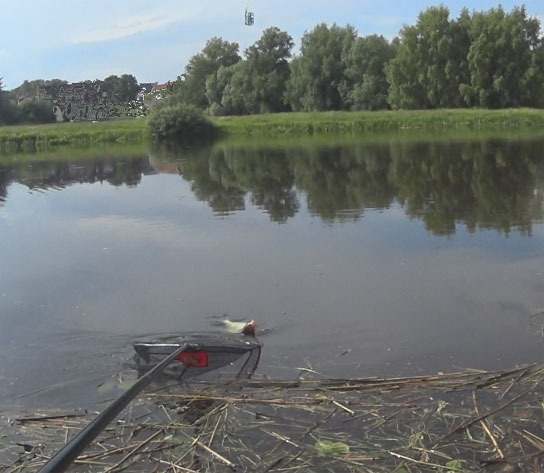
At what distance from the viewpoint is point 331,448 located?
5480 mm

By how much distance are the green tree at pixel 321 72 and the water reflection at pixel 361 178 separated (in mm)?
30228

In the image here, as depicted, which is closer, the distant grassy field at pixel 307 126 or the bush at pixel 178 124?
the distant grassy field at pixel 307 126

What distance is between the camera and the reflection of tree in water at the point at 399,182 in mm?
15688

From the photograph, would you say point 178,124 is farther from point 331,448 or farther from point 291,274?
point 331,448

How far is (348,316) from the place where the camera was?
354 inches

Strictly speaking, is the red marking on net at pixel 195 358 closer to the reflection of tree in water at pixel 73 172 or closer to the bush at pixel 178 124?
the reflection of tree in water at pixel 73 172

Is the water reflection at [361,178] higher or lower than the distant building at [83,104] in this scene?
lower

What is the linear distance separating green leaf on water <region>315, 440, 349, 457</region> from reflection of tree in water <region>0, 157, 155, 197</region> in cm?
2130

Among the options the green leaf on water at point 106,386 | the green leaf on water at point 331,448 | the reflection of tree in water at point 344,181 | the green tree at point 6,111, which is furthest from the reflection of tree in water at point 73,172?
the green tree at point 6,111

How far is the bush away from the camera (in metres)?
57.6

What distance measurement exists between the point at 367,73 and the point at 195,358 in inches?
2467

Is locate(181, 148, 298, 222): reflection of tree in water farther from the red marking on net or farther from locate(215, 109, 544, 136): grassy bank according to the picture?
locate(215, 109, 544, 136): grassy bank

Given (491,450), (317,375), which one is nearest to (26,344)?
(317,375)

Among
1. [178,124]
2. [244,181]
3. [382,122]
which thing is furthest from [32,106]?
[244,181]
